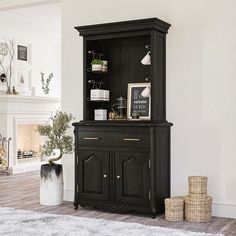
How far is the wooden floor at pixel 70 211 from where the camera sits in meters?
4.12

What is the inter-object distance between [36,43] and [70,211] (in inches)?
198

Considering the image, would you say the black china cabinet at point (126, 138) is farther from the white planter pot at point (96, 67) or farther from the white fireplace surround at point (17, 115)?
the white fireplace surround at point (17, 115)

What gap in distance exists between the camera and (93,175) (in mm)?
4836

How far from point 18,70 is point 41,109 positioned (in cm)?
87

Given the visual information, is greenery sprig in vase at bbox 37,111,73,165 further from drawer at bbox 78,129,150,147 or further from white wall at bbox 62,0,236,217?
white wall at bbox 62,0,236,217

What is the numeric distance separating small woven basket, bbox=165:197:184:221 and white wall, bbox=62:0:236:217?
Result: 438 millimetres

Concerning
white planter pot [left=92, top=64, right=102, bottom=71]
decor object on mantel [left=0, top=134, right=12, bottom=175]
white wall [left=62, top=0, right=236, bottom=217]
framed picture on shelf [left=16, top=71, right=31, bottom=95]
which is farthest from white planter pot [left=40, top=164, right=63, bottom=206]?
framed picture on shelf [left=16, top=71, right=31, bottom=95]

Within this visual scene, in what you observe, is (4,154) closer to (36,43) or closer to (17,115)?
(17,115)

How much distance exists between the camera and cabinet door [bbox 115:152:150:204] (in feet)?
14.8

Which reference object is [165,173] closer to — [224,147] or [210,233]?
[224,147]

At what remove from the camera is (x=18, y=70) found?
8562 mm

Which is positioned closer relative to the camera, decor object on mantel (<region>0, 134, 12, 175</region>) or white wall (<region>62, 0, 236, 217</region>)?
white wall (<region>62, 0, 236, 217</region>)

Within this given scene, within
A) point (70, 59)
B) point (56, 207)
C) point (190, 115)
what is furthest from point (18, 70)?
point (190, 115)

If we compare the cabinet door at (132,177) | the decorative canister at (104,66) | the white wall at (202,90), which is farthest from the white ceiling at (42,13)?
the cabinet door at (132,177)
